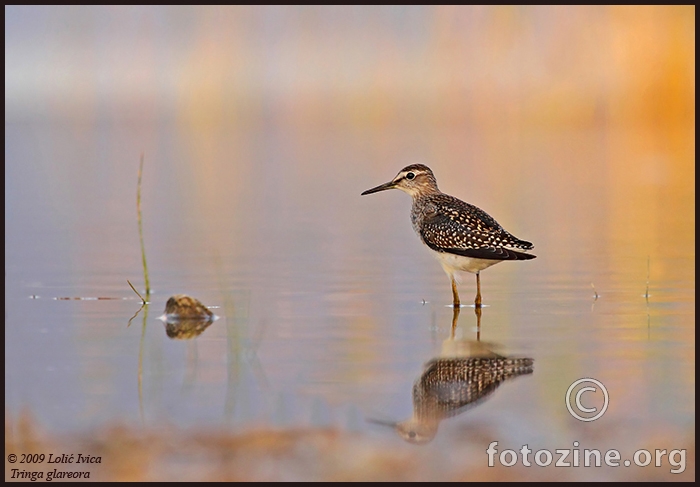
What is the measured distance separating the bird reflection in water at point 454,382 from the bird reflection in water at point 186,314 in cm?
197

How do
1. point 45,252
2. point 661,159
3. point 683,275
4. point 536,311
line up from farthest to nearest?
point 661,159 → point 45,252 → point 683,275 → point 536,311

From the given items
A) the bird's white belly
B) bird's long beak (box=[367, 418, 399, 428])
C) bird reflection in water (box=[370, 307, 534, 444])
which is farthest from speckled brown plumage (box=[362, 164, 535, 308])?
bird's long beak (box=[367, 418, 399, 428])

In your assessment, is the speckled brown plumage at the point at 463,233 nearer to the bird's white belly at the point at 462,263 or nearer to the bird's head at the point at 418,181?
the bird's white belly at the point at 462,263

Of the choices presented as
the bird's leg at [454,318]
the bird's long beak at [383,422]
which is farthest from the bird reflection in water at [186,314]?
the bird's long beak at [383,422]

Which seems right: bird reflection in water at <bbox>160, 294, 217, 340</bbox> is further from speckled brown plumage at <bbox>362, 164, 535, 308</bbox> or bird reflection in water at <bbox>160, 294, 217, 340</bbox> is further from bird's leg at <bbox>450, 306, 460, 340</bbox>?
speckled brown plumage at <bbox>362, 164, 535, 308</bbox>

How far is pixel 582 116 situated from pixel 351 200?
26301mm

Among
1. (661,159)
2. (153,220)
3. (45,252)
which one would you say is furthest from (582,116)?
(45,252)

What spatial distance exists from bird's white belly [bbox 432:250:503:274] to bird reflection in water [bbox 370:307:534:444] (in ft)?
5.84

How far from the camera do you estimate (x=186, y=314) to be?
9.31 m

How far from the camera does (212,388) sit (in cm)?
707

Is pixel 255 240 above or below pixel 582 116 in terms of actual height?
below

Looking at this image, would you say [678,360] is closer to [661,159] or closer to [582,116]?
[661,159]

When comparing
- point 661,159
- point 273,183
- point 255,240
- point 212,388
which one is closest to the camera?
point 212,388

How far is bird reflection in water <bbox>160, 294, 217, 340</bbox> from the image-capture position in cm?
914
